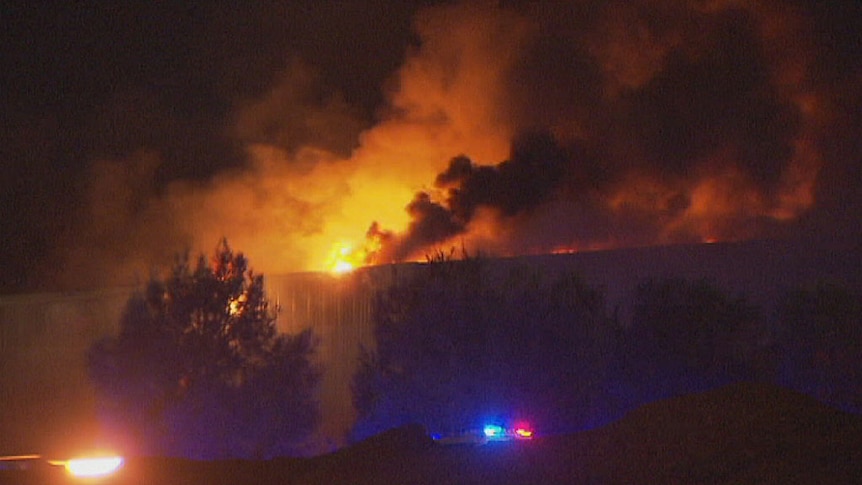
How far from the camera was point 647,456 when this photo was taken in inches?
372

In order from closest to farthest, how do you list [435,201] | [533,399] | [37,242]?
[533,399], [435,201], [37,242]

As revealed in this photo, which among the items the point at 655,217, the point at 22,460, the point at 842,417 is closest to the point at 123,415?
the point at 22,460

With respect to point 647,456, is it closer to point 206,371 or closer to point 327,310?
point 206,371

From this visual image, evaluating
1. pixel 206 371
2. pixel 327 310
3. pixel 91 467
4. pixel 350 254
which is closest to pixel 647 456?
pixel 91 467

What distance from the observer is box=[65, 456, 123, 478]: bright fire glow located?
8086mm

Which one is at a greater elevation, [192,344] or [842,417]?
[192,344]

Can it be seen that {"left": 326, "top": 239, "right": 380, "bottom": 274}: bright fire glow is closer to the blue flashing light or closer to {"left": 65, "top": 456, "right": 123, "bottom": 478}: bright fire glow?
the blue flashing light

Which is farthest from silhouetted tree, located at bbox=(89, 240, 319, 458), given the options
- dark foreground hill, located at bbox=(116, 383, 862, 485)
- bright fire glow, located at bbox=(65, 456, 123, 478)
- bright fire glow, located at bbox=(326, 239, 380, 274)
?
bright fire glow, located at bbox=(326, 239, 380, 274)

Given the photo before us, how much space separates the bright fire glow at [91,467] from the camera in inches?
318

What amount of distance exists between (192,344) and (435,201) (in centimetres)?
1380

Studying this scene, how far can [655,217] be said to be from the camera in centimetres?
3169

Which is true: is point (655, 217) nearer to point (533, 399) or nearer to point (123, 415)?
point (533, 399)

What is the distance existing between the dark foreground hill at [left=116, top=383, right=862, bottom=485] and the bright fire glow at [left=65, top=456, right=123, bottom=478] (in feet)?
2.78

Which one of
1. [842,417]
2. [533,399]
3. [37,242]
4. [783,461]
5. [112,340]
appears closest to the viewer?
[783,461]
